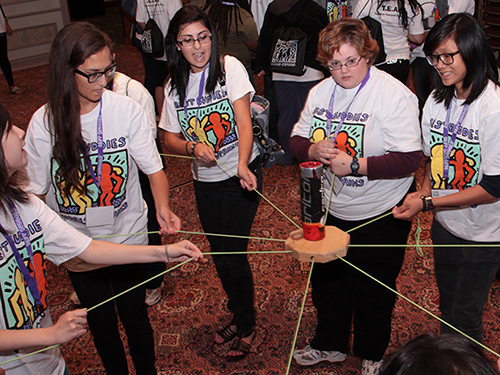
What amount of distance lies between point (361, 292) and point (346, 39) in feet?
3.66

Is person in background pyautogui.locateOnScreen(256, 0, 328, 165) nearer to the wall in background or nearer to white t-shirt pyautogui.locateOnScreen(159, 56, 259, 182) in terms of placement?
white t-shirt pyautogui.locateOnScreen(159, 56, 259, 182)

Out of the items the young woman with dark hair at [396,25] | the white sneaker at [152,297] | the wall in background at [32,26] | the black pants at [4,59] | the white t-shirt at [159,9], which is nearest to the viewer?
the white sneaker at [152,297]

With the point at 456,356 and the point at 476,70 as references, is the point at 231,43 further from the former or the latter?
the point at 456,356

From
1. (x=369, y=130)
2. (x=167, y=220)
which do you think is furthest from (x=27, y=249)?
(x=369, y=130)

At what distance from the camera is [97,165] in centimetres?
201

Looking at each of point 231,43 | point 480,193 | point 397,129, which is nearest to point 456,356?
point 480,193

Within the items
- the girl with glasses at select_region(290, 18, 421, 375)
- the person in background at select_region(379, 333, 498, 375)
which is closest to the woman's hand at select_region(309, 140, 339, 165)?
the girl with glasses at select_region(290, 18, 421, 375)

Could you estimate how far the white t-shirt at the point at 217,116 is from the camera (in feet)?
7.75

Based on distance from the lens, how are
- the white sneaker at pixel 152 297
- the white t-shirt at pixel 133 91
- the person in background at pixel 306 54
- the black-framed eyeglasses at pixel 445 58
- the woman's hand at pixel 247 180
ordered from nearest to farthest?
1. the black-framed eyeglasses at pixel 445 58
2. the woman's hand at pixel 247 180
3. the white t-shirt at pixel 133 91
4. the white sneaker at pixel 152 297
5. the person in background at pixel 306 54

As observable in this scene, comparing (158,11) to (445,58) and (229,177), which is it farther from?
(445,58)

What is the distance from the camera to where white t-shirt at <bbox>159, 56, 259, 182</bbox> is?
2.36m

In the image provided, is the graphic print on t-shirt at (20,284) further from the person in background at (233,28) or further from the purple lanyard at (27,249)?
the person in background at (233,28)

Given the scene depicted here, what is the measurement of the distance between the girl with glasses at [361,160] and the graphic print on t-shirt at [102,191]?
0.76 meters

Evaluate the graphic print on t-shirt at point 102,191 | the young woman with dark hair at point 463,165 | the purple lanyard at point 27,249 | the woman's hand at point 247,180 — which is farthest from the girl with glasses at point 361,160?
the purple lanyard at point 27,249
